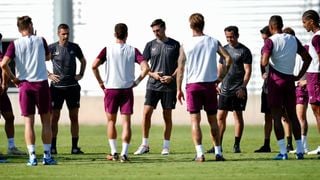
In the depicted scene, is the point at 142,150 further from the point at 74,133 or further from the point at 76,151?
the point at 74,133

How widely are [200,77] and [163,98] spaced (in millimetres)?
2988

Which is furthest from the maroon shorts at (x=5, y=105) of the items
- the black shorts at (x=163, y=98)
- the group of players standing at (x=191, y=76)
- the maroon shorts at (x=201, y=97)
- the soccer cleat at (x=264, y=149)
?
the soccer cleat at (x=264, y=149)

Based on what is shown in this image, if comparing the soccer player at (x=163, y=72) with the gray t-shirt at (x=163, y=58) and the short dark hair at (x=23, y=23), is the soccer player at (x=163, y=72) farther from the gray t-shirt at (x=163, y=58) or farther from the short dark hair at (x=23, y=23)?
the short dark hair at (x=23, y=23)

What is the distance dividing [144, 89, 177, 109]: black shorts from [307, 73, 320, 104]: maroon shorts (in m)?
2.89

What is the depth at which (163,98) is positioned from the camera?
70.5 feet

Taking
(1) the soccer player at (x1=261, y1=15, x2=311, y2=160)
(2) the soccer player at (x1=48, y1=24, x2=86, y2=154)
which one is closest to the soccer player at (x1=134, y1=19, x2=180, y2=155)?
(2) the soccer player at (x1=48, y1=24, x2=86, y2=154)

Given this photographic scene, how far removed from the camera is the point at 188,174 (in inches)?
655

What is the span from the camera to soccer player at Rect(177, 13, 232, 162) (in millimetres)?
18578

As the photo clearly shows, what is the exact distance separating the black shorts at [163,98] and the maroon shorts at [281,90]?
3144 millimetres

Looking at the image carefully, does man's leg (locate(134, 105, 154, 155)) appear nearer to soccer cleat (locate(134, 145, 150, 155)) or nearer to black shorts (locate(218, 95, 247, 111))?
soccer cleat (locate(134, 145, 150, 155))

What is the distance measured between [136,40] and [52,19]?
2819 mm

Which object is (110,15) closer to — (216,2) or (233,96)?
(216,2)

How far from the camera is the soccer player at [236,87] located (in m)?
21.3

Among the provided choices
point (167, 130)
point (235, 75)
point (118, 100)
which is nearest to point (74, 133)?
point (167, 130)
